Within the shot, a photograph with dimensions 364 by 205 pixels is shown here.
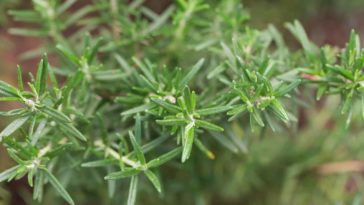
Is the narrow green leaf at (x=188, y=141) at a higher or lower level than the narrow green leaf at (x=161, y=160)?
higher

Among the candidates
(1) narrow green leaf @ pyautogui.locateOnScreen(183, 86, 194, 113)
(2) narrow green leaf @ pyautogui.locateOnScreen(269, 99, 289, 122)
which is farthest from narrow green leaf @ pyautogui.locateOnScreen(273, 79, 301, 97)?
(1) narrow green leaf @ pyautogui.locateOnScreen(183, 86, 194, 113)

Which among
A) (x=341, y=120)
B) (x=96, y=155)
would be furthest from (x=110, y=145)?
(x=341, y=120)

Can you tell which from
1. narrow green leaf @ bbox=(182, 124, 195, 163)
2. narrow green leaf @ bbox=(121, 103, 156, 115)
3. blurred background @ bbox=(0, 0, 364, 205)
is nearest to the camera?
narrow green leaf @ bbox=(182, 124, 195, 163)

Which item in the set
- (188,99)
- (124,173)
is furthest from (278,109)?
(124,173)

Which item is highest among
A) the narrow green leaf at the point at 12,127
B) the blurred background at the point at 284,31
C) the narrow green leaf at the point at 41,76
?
the narrow green leaf at the point at 41,76

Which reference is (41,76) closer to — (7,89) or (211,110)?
(7,89)

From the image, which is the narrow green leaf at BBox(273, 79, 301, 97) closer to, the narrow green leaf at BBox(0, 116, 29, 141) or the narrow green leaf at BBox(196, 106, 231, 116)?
the narrow green leaf at BBox(196, 106, 231, 116)

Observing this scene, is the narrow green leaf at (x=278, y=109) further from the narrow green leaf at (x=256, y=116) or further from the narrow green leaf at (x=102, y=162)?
the narrow green leaf at (x=102, y=162)

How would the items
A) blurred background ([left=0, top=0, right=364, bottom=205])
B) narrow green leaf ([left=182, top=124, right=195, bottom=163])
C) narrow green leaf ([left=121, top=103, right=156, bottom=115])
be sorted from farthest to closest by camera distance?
blurred background ([left=0, top=0, right=364, bottom=205]), narrow green leaf ([left=121, top=103, right=156, bottom=115]), narrow green leaf ([left=182, top=124, right=195, bottom=163])

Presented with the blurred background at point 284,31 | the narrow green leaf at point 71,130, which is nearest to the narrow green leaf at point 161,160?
the narrow green leaf at point 71,130
